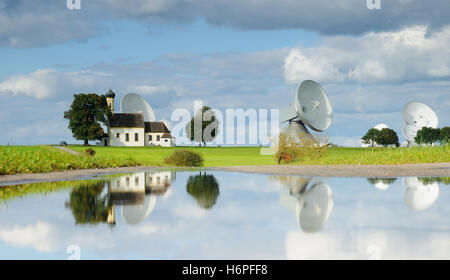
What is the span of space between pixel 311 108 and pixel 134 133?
42.4 metres

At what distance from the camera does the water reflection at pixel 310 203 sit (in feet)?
23.8

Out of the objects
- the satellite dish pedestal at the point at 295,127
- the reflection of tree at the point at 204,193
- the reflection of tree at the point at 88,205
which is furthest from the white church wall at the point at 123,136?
the reflection of tree at the point at 88,205

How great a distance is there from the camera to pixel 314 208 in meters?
8.80

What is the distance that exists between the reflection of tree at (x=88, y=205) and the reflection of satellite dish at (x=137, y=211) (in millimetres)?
363

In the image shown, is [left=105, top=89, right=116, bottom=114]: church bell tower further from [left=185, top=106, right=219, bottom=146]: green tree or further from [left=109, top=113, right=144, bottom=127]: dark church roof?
[left=185, top=106, right=219, bottom=146]: green tree

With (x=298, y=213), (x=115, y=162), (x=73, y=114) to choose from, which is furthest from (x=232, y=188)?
(x=73, y=114)

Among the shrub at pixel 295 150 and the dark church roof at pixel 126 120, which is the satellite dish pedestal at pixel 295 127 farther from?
the dark church roof at pixel 126 120

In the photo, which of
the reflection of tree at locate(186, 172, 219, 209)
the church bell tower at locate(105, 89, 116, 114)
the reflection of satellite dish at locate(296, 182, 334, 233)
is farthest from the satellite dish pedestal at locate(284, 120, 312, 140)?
the church bell tower at locate(105, 89, 116, 114)

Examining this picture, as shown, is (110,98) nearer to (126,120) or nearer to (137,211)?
(126,120)

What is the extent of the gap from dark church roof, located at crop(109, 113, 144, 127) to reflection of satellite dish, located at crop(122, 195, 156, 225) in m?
64.1

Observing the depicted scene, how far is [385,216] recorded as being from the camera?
313 inches

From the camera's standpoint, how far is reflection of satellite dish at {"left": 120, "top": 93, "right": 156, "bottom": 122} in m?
74.5
